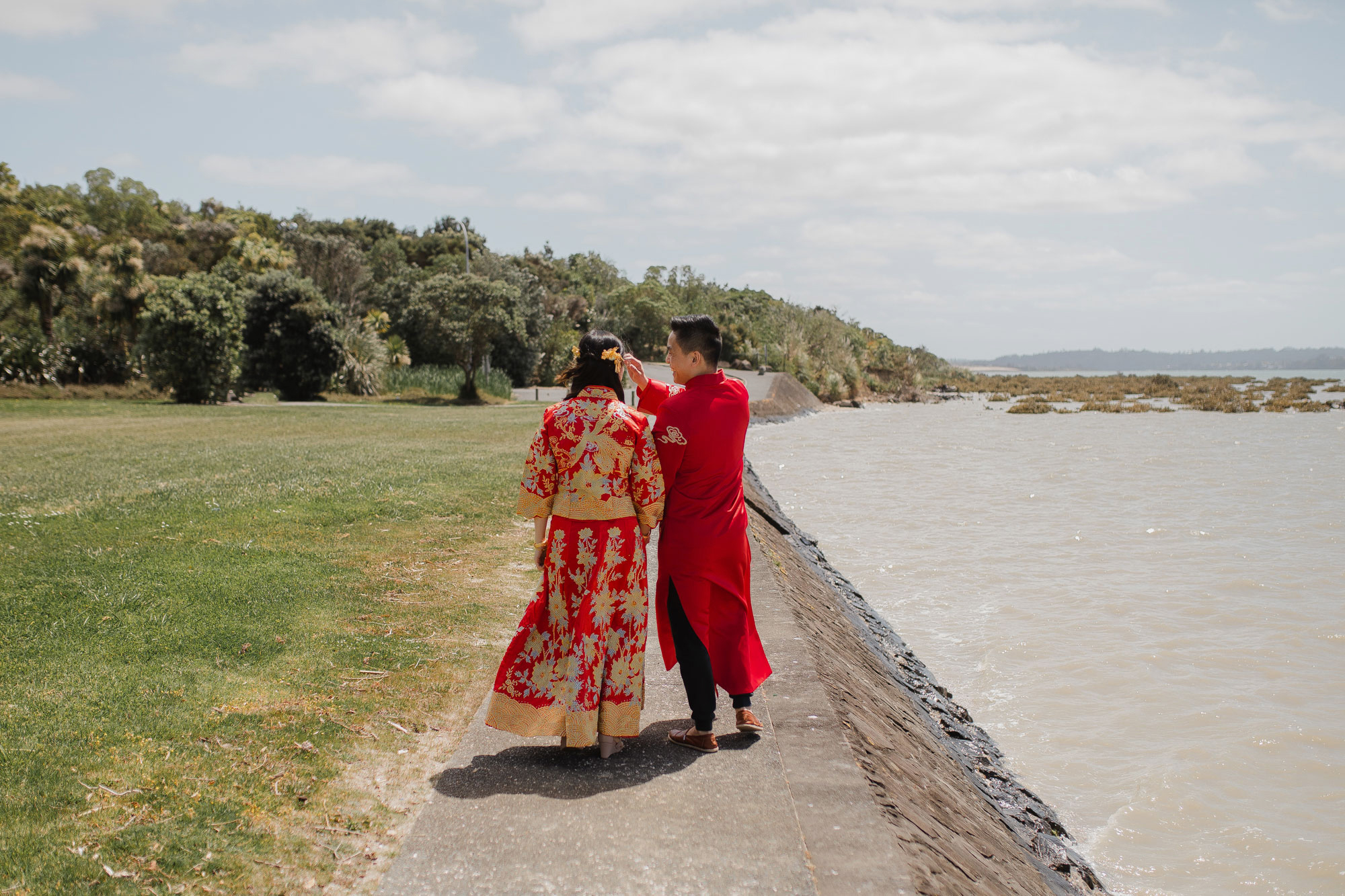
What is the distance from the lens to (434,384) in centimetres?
3356

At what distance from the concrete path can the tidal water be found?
9.50 feet

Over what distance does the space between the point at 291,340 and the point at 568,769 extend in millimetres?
31376

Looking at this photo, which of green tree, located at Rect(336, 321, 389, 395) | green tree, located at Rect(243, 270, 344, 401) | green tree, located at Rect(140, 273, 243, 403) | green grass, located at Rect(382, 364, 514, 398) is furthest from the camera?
green grass, located at Rect(382, 364, 514, 398)

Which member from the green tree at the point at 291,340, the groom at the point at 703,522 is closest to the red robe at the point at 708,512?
the groom at the point at 703,522

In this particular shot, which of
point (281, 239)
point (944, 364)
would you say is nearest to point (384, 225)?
point (281, 239)

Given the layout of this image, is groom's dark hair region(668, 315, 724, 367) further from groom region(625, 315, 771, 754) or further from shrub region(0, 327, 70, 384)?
shrub region(0, 327, 70, 384)

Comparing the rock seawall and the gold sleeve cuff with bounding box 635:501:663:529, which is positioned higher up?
the gold sleeve cuff with bounding box 635:501:663:529

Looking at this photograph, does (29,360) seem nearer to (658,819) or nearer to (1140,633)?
(1140,633)

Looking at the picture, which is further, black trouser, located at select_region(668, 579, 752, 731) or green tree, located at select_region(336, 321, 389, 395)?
green tree, located at select_region(336, 321, 389, 395)

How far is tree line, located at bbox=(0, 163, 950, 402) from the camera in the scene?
26.0 meters

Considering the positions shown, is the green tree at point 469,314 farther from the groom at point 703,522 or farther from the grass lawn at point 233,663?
the groom at point 703,522

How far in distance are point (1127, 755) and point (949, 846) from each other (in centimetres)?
410

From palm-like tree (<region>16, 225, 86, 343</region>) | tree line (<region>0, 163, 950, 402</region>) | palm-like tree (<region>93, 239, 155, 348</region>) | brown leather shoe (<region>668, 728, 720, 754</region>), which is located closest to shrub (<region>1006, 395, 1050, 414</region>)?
tree line (<region>0, 163, 950, 402</region>)

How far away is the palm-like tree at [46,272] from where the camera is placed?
92.1 ft
